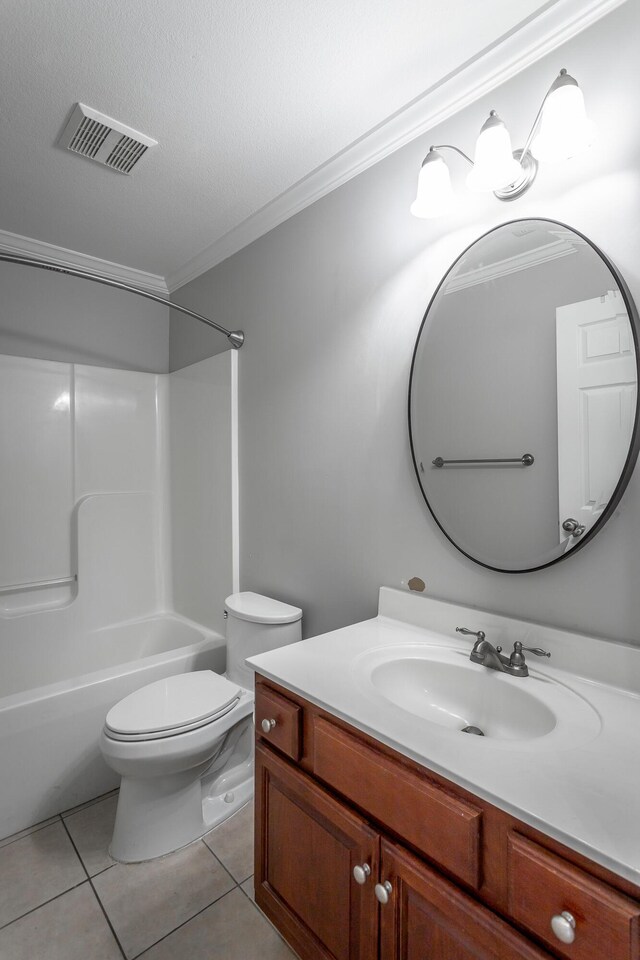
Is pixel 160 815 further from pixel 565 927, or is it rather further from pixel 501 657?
pixel 565 927

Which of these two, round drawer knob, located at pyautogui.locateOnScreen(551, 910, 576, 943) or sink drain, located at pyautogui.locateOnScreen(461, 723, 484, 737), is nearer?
round drawer knob, located at pyautogui.locateOnScreen(551, 910, 576, 943)

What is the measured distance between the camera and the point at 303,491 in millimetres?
1975

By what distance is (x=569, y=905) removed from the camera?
2.19ft

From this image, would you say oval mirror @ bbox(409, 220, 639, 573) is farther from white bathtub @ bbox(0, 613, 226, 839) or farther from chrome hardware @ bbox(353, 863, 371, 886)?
white bathtub @ bbox(0, 613, 226, 839)

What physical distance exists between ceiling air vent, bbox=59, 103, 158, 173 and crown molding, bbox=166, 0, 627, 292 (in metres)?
0.56

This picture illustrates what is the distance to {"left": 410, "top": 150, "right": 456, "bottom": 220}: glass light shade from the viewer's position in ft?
4.35

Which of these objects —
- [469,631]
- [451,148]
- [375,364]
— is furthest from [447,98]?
[469,631]

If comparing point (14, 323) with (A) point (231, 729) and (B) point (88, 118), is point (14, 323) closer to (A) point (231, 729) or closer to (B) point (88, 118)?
(B) point (88, 118)

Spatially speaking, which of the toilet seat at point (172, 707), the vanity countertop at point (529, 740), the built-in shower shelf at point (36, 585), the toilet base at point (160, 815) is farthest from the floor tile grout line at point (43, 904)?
the built-in shower shelf at point (36, 585)

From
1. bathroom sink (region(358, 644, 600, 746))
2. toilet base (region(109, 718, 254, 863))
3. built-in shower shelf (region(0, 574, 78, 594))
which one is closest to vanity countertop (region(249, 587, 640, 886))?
bathroom sink (region(358, 644, 600, 746))

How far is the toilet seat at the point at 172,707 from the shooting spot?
1572mm

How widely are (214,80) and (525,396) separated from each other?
129 cm

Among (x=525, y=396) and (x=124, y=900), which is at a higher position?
(x=525, y=396)

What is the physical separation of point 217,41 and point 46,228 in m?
1.39
